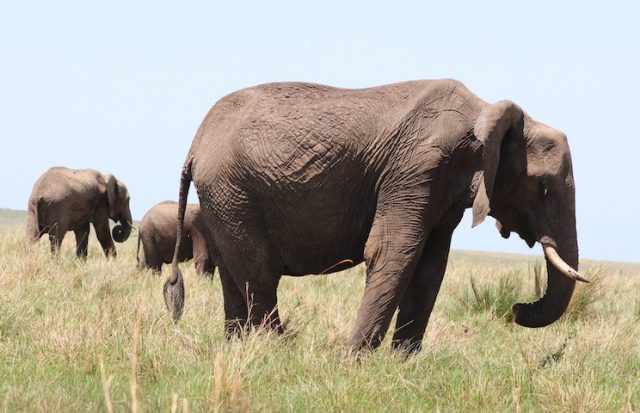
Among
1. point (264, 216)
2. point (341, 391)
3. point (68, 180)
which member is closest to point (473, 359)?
point (341, 391)

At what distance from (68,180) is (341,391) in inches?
528

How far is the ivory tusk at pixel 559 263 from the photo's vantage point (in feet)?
20.3

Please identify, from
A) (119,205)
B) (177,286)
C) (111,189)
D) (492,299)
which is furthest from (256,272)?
(119,205)

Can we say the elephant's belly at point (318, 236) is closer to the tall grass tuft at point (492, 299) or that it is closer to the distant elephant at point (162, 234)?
the tall grass tuft at point (492, 299)

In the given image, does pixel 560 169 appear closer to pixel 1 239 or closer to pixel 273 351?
pixel 273 351

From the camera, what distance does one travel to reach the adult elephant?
6223 mm

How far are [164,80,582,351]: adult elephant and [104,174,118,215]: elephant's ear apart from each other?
37.4 feet

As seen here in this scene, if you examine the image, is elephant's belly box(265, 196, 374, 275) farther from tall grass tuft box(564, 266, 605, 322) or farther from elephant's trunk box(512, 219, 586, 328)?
tall grass tuft box(564, 266, 605, 322)

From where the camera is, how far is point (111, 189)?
1822 cm

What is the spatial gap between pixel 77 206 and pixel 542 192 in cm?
1255

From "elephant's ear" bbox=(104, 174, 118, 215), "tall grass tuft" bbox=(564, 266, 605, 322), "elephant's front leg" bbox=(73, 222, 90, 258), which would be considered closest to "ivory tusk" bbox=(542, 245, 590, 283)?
"tall grass tuft" bbox=(564, 266, 605, 322)

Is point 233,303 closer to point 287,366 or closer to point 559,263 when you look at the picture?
point 287,366

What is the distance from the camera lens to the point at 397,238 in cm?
623

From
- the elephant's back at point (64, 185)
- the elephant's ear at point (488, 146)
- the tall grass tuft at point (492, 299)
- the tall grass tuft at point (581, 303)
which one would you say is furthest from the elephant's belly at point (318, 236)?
the elephant's back at point (64, 185)
